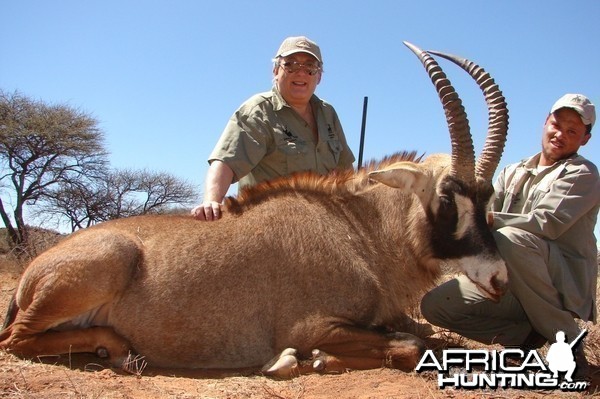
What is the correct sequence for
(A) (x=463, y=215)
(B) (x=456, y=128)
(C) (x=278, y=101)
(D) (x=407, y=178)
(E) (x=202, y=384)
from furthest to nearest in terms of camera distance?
(C) (x=278, y=101)
(D) (x=407, y=178)
(B) (x=456, y=128)
(A) (x=463, y=215)
(E) (x=202, y=384)

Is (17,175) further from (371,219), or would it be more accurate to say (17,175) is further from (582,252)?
(582,252)

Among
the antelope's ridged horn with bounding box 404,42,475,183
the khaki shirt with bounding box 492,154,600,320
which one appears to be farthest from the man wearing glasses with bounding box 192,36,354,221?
the khaki shirt with bounding box 492,154,600,320

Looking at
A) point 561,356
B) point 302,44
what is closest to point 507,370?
point 561,356

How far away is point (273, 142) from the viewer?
747cm

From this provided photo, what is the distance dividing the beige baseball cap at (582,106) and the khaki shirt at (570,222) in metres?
A: 0.39

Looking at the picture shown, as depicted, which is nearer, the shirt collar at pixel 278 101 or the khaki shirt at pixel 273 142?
the khaki shirt at pixel 273 142

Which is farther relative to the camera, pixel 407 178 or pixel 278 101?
pixel 278 101

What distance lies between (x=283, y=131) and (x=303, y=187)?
1.49 m

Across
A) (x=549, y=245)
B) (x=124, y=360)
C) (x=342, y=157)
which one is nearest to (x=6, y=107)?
(x=342, y=157)

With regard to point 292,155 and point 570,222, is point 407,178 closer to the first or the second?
point 570,222

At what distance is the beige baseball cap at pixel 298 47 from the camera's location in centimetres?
748

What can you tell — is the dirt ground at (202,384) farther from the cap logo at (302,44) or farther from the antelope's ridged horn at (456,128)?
the cap logo at (302,44)

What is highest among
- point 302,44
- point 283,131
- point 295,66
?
point 302,44

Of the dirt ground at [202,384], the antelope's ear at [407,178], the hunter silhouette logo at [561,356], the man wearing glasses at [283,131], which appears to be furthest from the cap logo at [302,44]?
the hunter silhouette logo at [561,356]
